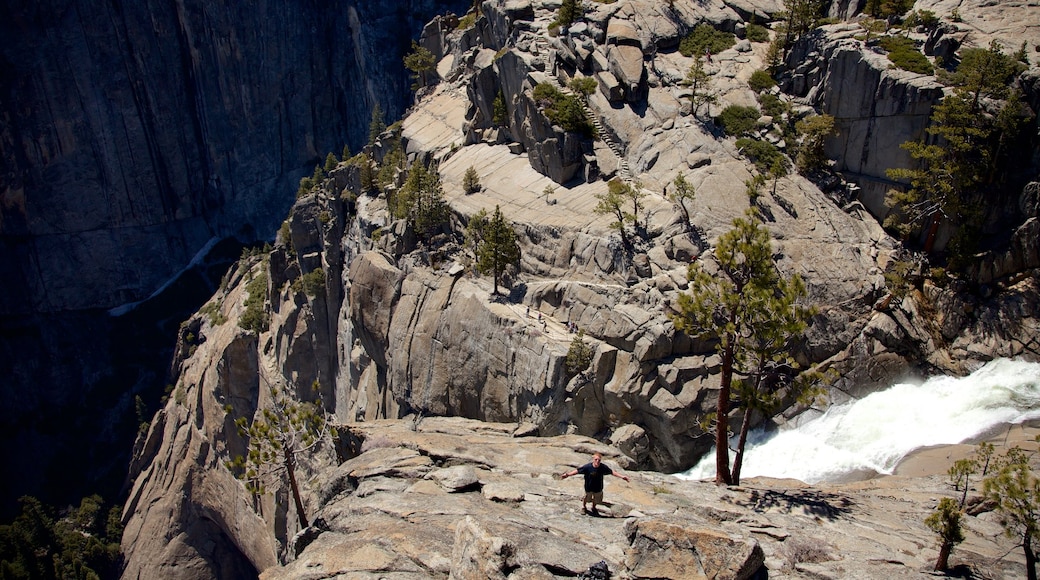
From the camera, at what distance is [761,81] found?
5047 centimetres

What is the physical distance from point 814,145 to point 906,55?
23.8ft

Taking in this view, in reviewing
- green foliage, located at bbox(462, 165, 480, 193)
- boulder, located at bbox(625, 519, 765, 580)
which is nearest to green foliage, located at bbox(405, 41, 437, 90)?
green foliage, located at bbox(462, 165, 480, 193)

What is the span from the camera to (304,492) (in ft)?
188

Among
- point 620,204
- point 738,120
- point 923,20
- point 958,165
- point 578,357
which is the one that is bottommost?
point 578,357

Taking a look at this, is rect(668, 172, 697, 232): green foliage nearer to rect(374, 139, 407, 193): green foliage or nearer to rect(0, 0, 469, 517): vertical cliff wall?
rect(374, 139, 407, 193): green foliage

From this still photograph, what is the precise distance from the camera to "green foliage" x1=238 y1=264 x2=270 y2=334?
78125mm

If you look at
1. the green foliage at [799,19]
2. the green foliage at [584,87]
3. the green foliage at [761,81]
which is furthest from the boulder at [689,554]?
the green foliage at [799,19]

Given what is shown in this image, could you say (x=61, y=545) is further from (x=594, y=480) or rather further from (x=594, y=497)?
(x=594, y=480)

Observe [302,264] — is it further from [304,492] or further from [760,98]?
[760,98]

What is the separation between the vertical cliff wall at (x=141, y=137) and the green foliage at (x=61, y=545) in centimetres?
2534

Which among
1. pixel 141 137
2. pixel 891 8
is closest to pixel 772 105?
pixel 891 8

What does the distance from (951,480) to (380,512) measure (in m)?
21.0

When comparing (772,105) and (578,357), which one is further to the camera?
(772,105)

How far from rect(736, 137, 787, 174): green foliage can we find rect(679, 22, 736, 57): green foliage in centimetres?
1119
